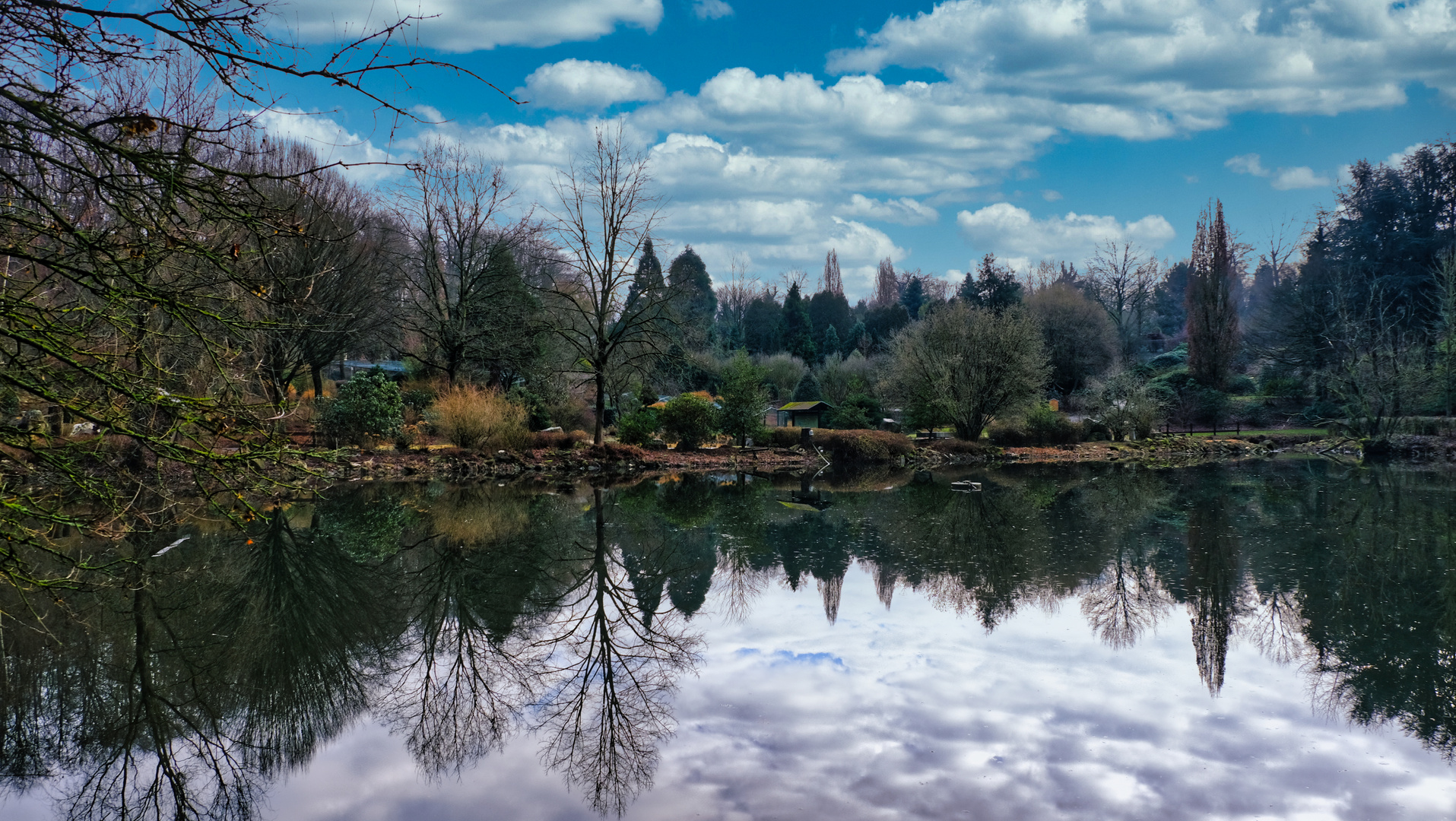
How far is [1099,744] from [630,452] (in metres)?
19.7

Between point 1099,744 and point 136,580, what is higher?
point 136,580

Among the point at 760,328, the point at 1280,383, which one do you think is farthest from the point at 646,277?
the point at 1280,383

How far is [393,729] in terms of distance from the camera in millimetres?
6789

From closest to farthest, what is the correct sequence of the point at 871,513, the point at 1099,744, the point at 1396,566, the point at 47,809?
the point at 47,809
the point at 1099,744
the point at 1396,566
the point at 871,513

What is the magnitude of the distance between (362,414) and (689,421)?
942 cm

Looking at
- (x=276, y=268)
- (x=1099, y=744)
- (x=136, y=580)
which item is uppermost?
(x=276, y=268)

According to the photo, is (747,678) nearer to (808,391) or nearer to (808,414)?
(808,414)

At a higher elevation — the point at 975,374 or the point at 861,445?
the point at 975,374

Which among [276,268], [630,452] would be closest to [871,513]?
[630,452]

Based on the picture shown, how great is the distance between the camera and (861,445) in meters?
27.6

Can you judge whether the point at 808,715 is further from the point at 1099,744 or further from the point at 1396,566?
the point at 1396,566

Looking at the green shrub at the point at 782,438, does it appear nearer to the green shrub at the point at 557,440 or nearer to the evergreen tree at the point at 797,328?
the green shrub at the point at 557,440

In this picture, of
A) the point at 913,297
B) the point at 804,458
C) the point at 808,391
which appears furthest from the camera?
the point at 913,297

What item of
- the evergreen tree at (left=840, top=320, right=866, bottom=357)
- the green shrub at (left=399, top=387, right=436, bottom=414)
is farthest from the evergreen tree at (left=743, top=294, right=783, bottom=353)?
the green shrub at (left=399, top=387, right=436, bottom=414)
